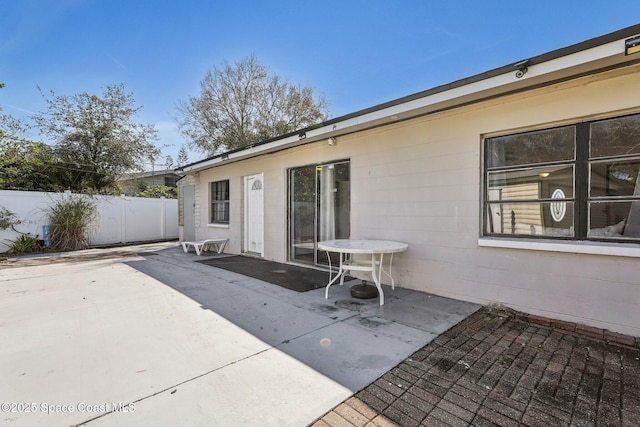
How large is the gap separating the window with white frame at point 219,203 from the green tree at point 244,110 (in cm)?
810

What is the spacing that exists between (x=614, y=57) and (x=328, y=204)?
4.38 meters

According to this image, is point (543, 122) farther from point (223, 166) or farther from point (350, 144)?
point (223, 166)

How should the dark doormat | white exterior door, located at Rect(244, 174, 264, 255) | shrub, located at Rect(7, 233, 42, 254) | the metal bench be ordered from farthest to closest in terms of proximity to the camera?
shrub, located at Rect(7, 233, 42, 254) → the metal bench → white exterior door, located at Rect(244, 174, 264, 255) → the dark doormat

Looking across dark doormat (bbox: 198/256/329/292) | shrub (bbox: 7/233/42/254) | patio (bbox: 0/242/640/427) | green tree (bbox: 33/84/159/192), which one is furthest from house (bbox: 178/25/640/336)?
green tree (bbox: 33/84/159/192)

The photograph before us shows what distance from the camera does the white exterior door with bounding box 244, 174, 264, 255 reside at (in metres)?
7.75

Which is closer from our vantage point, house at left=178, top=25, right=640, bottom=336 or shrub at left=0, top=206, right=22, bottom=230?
house at left=178, top=25, right=640, bottom=336

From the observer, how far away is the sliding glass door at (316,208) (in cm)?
575

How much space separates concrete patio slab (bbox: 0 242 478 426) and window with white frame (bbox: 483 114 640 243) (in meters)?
1.35

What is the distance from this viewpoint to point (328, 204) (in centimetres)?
605

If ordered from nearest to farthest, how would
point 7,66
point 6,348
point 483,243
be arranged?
point 6,348
point 483,243
point 7,66

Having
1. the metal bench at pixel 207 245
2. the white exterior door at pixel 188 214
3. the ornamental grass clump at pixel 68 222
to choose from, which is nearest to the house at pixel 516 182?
the metal bench at pixel 207 245

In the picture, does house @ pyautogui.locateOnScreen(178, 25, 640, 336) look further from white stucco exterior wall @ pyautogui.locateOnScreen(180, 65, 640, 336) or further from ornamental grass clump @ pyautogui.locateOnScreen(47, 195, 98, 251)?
ornamental grass clump @ pyautogui.locateOnScreen(47, 195, 98, 251)

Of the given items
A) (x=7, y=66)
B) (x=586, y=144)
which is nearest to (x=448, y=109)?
(x=586, y=144)

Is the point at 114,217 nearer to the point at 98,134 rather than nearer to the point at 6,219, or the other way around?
the point at 6,219
